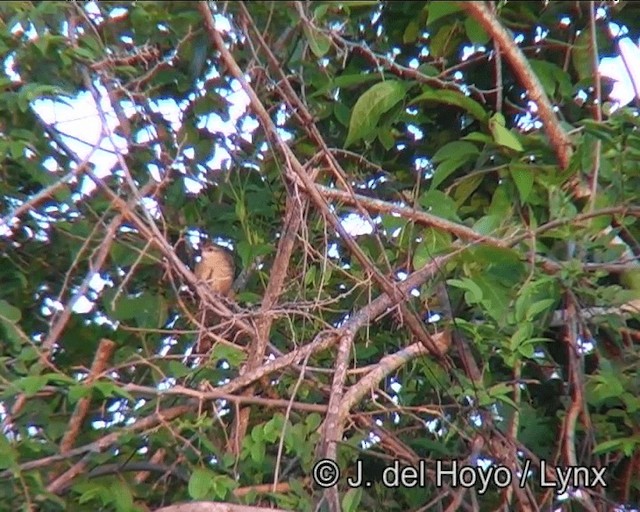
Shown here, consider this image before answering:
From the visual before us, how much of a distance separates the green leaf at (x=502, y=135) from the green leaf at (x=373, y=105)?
0.23 metres

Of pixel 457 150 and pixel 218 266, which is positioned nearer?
pixel 457 150

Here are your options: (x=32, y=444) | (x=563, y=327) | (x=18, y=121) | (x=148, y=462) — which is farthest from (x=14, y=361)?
(x=563, y=327)


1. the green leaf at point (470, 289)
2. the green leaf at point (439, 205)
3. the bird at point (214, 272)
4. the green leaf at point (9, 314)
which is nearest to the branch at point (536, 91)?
the green leaf at point (439, 205)

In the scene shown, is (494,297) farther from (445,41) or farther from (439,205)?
(445,41)

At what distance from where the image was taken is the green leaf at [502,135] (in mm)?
3074

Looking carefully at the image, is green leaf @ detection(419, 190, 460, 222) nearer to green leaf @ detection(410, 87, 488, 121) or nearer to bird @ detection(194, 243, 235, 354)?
green leaf @ detection(410, 87, 488, 121)

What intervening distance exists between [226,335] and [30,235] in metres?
0.73

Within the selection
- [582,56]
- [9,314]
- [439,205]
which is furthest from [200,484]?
[582,56]

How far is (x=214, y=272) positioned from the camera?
339 centimetres

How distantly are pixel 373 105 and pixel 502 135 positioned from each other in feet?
1.05

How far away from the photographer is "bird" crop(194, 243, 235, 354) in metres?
3.10

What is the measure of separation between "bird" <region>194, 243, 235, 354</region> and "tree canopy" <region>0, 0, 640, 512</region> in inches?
0.9

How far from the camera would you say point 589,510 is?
120 inches

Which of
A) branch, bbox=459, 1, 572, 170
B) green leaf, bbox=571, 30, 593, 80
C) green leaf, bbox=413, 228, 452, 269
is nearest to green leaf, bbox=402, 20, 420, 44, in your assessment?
branch, bbox=459, 1, 572, 170
